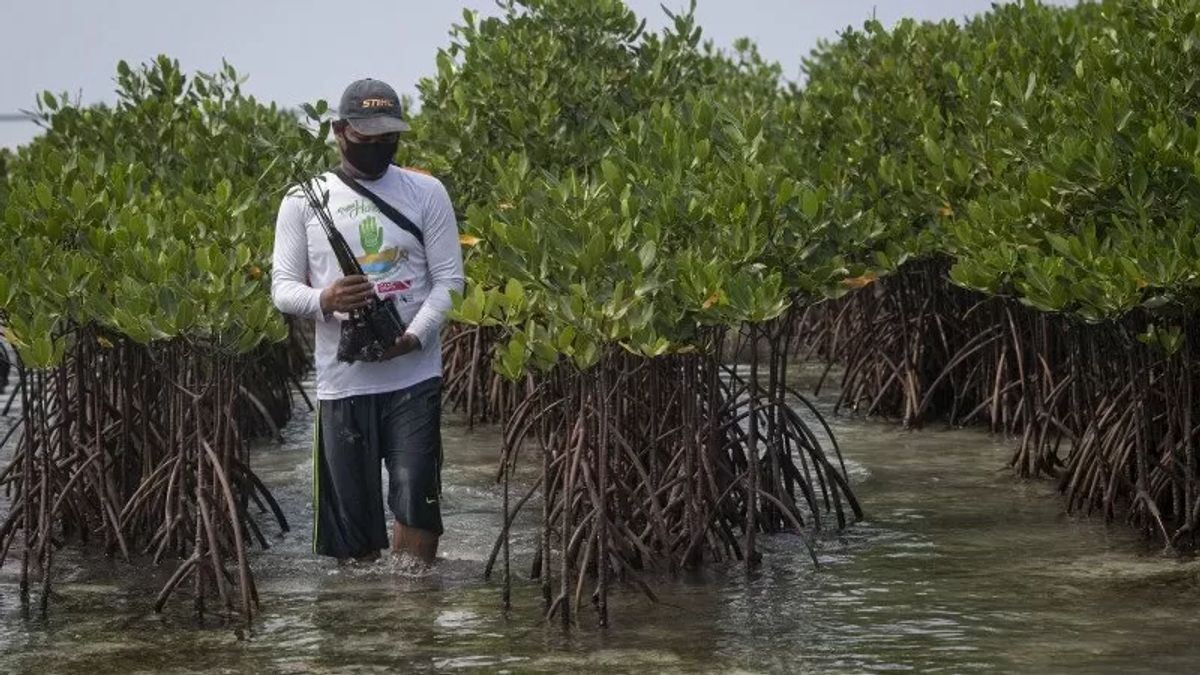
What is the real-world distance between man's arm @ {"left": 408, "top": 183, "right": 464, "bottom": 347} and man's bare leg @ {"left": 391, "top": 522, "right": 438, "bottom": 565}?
71 cm

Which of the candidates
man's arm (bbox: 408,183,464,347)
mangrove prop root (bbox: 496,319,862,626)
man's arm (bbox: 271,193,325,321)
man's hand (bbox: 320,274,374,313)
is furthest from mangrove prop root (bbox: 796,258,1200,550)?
man's arm (bbox: 271,193,325,321)

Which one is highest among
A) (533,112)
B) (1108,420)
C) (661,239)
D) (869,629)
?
(533,112)

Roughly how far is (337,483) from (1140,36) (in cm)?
419

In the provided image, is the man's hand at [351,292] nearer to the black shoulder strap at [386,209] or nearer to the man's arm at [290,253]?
the man's arm at [290,253]

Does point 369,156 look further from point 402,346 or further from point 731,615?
point 731,615

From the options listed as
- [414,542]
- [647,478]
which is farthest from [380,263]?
[647,478]

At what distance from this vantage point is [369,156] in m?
7.75

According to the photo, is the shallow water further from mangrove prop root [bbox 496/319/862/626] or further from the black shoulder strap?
the black shoulder strap

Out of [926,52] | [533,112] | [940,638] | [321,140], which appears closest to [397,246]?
[321,140]

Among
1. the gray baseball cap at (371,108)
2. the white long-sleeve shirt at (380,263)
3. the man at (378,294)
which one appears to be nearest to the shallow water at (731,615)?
the man at (378,294)

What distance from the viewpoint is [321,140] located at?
9.23 m

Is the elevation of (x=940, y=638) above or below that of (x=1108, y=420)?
below

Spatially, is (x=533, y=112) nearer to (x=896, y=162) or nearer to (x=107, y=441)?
(x=896, y=162)

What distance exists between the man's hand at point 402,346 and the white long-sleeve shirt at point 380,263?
1.1 inches
